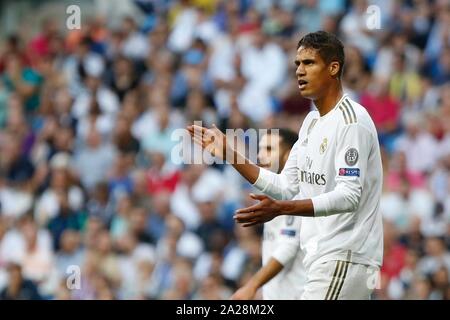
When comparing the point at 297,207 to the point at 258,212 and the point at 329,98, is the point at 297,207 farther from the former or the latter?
the point at 329,98

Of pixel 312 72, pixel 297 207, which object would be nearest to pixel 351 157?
pixel 297 207

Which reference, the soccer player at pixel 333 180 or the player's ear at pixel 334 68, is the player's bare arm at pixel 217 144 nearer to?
the soccer player at pixel 333 180

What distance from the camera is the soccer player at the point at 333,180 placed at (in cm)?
677

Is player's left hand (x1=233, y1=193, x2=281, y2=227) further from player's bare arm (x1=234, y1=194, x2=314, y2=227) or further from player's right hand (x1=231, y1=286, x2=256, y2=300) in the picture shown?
player's right hand (x1=231, y1=286, x2=256, y2=300)

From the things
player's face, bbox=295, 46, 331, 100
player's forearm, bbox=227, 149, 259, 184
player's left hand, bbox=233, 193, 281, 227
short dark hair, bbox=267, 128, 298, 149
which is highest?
player's face, bbox=295, 46, 331, 100

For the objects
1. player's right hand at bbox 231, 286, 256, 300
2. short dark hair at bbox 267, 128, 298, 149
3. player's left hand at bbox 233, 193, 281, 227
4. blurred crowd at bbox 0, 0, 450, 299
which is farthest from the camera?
blurred crowd at bbox 0, 0, 450, 299

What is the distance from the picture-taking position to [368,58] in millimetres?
15047

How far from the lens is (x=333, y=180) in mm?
6980

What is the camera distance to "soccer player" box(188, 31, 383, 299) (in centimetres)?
677

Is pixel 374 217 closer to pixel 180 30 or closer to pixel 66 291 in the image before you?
pixel 66 291

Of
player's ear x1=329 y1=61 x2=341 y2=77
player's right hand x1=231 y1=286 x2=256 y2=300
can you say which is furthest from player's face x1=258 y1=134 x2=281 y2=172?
Answer: player's ear x1=329 y1=61 x2=341 y2=77

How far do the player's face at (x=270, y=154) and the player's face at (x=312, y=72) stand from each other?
153 cm
